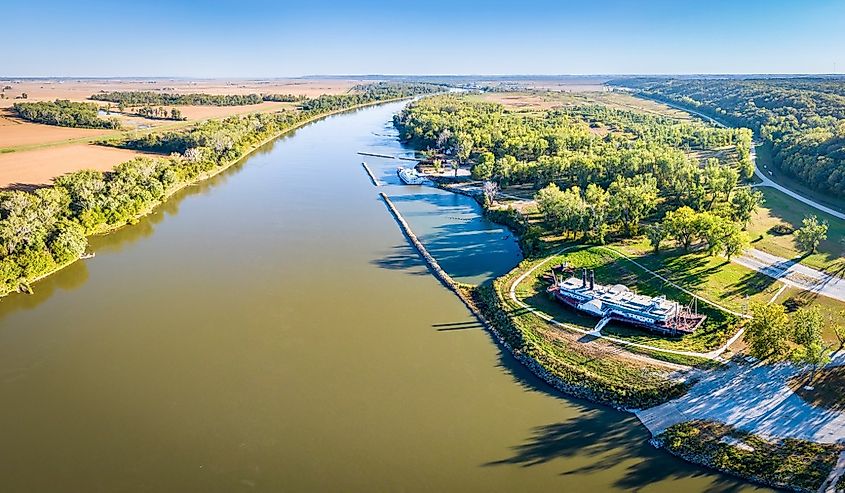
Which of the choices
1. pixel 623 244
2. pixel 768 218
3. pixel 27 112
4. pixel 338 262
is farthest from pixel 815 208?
pixel 27 112

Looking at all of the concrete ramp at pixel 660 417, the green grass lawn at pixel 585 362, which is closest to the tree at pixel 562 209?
the green grass lawn at pixel 585 362

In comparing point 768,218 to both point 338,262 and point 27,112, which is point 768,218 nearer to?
point 338,262

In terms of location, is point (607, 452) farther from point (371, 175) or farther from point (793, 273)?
point (371, 175)

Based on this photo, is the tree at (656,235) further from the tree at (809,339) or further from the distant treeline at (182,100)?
the distant treeline at (182,100)

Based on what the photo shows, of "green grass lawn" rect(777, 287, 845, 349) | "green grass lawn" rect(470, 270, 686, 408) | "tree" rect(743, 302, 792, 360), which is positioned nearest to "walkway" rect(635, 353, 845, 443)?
"tree" rect(743, 302, 792, 360)

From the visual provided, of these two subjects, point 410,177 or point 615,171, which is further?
point 410,177

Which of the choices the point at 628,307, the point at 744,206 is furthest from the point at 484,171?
the point at 628,307

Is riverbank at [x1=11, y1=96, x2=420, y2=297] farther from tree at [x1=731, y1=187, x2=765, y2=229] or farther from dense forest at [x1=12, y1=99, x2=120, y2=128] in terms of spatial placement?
tree at [x1=731, y1=187, x2=765, y2=229]
